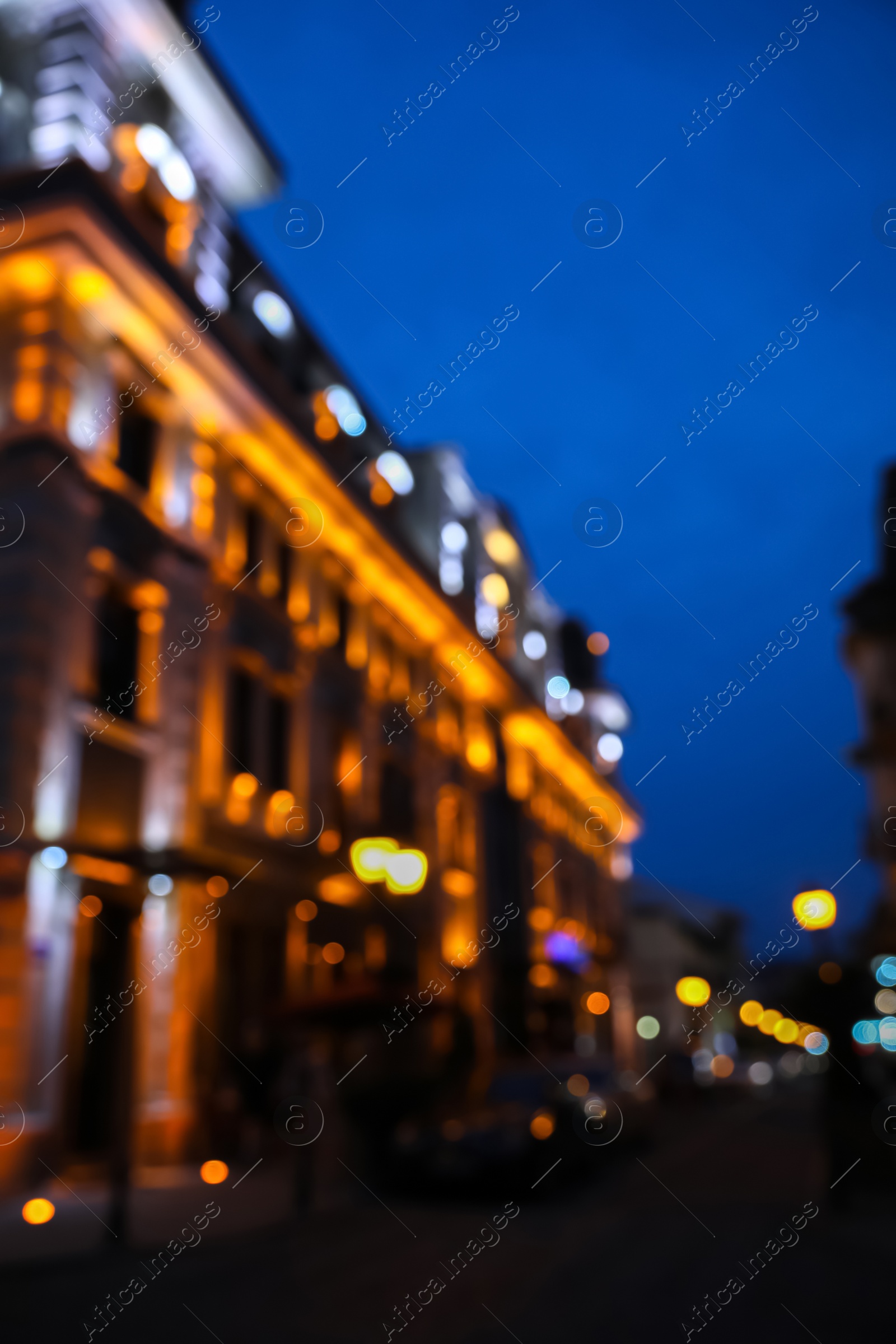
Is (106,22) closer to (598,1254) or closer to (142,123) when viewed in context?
(142,123)

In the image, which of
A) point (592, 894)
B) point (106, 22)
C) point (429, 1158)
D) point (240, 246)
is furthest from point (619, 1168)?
point (592, 894)

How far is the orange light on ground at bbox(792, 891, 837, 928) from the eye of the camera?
14.7m

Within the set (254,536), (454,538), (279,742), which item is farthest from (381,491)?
(279,742)

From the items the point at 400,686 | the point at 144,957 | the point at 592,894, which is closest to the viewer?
the point at 144,957

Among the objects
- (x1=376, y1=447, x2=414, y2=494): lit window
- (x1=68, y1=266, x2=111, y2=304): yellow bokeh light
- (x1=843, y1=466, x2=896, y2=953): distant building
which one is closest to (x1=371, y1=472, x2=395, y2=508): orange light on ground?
(x1=376, y1=447, x2=414, y2=494): lit window

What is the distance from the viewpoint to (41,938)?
13.9 m

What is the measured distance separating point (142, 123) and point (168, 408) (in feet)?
18.4

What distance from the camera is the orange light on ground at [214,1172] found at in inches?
595

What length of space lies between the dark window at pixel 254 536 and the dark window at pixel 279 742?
275 centimetres

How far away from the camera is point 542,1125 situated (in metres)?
14.1

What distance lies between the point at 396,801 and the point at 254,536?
890cm

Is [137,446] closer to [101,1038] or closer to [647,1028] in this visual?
[101,1038]

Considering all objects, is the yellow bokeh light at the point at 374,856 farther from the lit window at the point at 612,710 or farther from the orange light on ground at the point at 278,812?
the lit window at the point at 612,710

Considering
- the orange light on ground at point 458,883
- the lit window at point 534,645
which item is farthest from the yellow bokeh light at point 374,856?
the lit window at point 534,645
